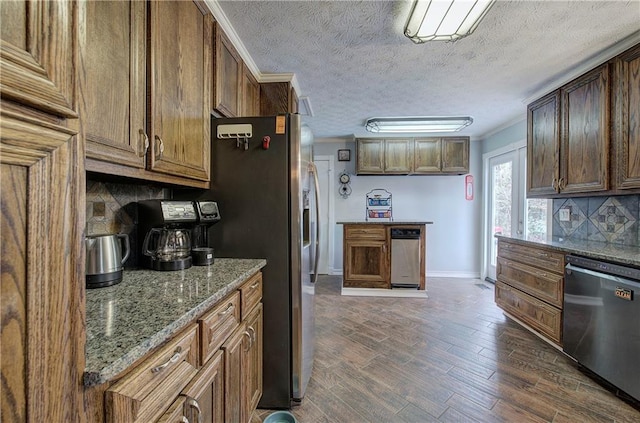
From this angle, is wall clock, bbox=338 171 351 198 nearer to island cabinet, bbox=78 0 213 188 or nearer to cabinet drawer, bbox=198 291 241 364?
island cabinet, bbox=78 0 213 188

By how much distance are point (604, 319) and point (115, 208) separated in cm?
302

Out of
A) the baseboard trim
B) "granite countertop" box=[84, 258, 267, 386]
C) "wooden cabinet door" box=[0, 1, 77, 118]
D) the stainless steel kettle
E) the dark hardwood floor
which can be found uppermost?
"wooden cabinet door" box=[0, 1, 77, 118]

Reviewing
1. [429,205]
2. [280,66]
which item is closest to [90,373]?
[280,66]

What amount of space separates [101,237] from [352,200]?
3.91 meters

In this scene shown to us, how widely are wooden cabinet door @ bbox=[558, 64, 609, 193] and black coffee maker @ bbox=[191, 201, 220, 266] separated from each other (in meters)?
2.86

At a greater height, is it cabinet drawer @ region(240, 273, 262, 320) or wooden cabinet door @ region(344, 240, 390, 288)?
cabinet drawer @ region(240, 273, 262, 320)

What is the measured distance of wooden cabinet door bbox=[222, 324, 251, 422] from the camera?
1.12 m

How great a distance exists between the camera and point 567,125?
2371 millimetres

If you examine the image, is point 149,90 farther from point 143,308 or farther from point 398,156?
point 398,156

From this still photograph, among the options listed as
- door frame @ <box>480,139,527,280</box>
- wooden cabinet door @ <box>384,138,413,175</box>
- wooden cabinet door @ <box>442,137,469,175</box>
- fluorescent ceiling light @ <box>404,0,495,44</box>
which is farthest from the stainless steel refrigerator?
door frame @ <box>480,139,527,280</box>

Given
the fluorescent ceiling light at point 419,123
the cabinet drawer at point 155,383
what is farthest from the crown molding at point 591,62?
the cabinet drawer at point 155,383

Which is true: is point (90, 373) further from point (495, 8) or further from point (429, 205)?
point (429, 205)

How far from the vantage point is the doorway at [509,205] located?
327cm

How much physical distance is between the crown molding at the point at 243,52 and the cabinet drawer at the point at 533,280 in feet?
9.06
